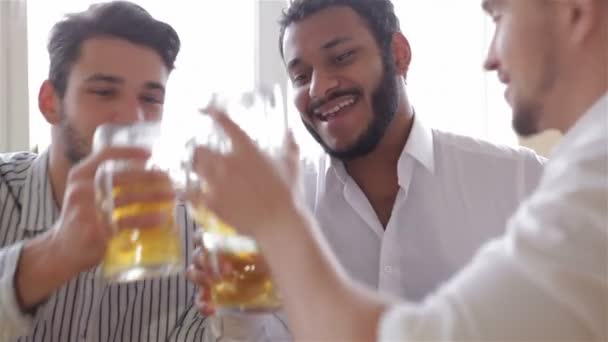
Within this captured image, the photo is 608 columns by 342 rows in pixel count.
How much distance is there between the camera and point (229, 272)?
Answer: 83 centimetres

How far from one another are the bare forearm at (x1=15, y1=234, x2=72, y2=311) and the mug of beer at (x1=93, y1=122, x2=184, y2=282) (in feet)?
0.33

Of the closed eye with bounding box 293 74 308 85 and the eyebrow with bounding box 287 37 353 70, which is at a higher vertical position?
the eyebrow with bounding box 287 37 353 70

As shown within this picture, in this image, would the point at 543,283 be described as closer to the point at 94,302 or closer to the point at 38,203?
the point at 94,302

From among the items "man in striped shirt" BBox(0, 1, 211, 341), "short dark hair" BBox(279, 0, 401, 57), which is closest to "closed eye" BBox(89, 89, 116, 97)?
"man in striped shirt" BBox(0, 1, 211, 341)

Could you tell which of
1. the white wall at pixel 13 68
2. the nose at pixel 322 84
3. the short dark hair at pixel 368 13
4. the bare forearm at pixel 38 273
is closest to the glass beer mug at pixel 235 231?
the bare forearm at pixel 38 273

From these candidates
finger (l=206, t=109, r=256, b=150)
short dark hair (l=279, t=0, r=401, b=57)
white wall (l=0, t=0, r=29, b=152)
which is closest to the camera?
finger (l=206, t=109, r=256, b=150)

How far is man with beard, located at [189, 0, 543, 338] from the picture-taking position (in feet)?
4.52

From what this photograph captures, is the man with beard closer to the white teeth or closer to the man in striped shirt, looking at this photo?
the white teeth

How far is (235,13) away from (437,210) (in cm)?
83

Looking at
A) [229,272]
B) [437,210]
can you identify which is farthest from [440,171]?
[229,272]

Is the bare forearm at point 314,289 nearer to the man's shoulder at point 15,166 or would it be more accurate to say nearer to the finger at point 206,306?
the finger at point 206,306

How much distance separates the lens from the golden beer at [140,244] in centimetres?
81

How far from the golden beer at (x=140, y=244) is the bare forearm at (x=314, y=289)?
24cm

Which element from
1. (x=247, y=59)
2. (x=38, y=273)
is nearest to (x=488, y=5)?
(x=38, y=273)
